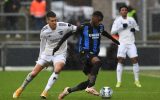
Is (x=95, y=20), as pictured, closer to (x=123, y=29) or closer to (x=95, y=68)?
(x=95, y=68)

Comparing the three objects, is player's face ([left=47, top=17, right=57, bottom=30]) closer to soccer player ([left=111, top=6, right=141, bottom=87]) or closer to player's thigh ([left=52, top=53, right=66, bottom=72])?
player's thigh ([left=52, top=53, right=66, bottom=72])

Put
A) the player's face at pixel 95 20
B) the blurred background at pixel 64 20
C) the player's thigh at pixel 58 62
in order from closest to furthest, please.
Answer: the player's thigh at pixel 58 62
the player's face at pixel 95 20
the blurred background at pixel 64 20

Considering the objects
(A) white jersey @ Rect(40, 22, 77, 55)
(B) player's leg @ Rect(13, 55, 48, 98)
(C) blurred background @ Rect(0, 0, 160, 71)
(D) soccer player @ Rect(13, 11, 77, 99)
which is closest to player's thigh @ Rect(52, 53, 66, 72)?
(D) soccer player @ Rect(13, 11, 77, 99)

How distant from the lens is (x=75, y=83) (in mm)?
21062

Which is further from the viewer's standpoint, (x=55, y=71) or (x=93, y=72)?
(x=55, y=71)

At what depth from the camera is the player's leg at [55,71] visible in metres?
15.8

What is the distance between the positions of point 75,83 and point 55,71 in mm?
5205

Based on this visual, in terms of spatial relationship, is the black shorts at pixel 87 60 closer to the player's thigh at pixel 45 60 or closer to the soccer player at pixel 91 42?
the soccer player at pixel 91 42

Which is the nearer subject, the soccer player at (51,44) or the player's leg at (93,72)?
the player's leg at (93,72)

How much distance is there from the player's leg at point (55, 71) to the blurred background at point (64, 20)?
12.5m

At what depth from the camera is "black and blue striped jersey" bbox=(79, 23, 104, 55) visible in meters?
16.2

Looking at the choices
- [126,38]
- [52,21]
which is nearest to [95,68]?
[52,21]

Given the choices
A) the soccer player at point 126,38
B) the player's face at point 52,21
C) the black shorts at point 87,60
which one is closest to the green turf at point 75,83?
the soccer player at point 126,38

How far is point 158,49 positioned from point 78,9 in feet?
16.2
